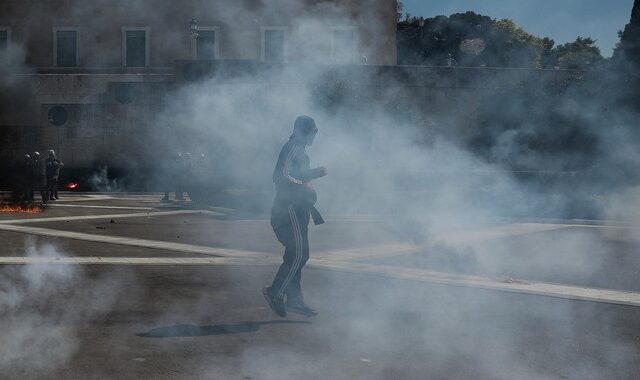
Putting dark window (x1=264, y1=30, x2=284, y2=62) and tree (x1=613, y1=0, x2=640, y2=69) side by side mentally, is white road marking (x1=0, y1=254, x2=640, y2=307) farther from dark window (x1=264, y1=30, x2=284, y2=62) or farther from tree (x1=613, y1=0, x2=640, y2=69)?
tree (x1=613, y1=0, x2=640, y2=69)

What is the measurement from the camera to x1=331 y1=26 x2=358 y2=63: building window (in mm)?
14031

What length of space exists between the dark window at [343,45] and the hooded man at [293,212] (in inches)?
264

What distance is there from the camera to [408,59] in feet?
105

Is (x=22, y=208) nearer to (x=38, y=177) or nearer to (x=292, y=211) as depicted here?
(x=38, y=177)

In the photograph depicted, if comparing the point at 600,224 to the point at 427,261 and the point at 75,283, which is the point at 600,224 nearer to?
the point at 427,261


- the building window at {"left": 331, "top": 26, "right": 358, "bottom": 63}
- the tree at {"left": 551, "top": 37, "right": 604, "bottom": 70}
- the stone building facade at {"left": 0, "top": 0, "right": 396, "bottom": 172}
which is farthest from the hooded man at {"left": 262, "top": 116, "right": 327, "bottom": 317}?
the tree at {"left": 551, "top": 37, "right": 604, "bottom": 70}

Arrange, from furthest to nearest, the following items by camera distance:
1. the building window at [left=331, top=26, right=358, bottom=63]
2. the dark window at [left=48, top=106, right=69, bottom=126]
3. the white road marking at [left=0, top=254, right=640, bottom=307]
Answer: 1. the dark window at [left=48, top=106, right=69, bottom=126]
2. the building window at [left=331, top=26, right=358, bottom=63]
3. the white road marking at [left=0, top=254, right=640, bottom=307]

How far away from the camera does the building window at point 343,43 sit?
46.0 ft

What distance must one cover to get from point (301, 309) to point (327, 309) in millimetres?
376

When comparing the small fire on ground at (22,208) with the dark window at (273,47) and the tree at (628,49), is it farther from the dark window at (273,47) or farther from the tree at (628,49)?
the tree at (628,49)

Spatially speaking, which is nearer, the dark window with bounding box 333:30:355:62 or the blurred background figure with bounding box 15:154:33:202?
the dark window with bounding box 333:30:355:62

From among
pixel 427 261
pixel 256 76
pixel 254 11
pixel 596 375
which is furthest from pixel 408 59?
pixel 596 375

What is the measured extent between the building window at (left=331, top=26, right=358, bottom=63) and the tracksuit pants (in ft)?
22.6

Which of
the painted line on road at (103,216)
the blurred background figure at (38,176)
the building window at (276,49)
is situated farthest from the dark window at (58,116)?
the building window at (276,49)
